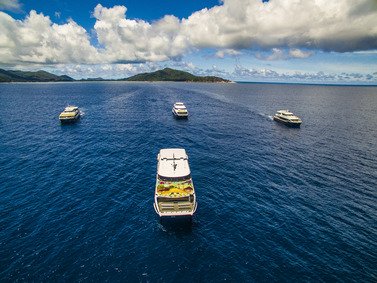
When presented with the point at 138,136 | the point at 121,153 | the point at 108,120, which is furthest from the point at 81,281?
the point at 108,120

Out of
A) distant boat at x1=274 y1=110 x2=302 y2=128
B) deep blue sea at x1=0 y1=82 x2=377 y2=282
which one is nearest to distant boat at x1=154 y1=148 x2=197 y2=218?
deep blue sea at x1=0 y1=82 x2=377 y2=282

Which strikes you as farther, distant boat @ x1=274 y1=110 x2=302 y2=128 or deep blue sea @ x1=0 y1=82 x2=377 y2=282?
distant boat @ x1=274 y1=110 x2=302 y2=128

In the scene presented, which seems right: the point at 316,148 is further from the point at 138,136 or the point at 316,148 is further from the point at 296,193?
the point at 138,136

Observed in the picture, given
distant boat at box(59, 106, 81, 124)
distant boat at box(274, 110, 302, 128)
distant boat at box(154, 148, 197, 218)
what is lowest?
distant boat at box(59, 106, 81, 124)

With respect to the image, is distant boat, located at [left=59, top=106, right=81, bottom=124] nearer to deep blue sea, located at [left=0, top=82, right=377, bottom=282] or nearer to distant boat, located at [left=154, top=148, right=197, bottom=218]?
deep blue sea, located at [left=0, top=82, right=377, bottom=282]

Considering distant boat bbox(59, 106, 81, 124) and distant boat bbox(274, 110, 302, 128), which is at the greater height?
distant boat bbox(274, 110, 302, 128)

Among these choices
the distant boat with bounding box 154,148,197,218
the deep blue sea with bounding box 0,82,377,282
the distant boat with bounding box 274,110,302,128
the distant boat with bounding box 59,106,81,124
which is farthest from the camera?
the distant boat with bounding box 274,110,302,128

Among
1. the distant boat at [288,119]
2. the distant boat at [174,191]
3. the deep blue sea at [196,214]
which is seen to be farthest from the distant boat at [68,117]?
the distant boat at [288,119]

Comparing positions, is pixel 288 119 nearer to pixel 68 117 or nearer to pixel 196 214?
pixel 196 214

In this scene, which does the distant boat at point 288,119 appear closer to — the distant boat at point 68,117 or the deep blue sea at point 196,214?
the deep blue sea at point 196,214
